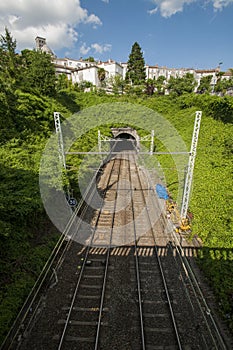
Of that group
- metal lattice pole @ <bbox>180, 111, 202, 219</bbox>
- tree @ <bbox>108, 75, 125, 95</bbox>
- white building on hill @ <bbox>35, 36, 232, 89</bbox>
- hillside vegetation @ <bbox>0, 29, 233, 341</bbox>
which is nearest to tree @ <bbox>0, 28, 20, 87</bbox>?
hillside vegetation @ <bbox>0, 29, 233, 341</bbox>

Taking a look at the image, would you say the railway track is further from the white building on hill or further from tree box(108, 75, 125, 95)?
the white building on hill

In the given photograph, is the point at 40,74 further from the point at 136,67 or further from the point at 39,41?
the point at 39,41

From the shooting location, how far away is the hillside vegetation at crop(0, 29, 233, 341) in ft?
22.6

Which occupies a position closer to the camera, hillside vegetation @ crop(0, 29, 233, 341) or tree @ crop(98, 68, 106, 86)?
hillside vegetation @ crop(0, 29, 233, 341)

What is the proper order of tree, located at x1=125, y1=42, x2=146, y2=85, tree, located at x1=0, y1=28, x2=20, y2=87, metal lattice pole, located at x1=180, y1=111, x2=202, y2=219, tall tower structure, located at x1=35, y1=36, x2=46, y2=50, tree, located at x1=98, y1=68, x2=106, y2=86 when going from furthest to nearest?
tall tower structure, located at x1=35, y1=36, x2=46, y2=50 → tree, located at x1=98, y1=68, x2=106, y2=86 → tree, located at x1=125, y1=42, x2=146, y2=85 → tree, located at x1=0, y1=28, x2=20, y2=87 → metal lattice pole, located at x1=180, y1=111, x2=202, y2=219

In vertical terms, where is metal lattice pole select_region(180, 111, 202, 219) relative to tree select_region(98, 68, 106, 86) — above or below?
below

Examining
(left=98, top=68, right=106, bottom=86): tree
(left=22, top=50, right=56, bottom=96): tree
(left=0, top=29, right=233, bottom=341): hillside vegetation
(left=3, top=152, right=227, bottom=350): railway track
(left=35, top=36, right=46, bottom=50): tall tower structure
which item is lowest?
(left=3, top=152, right=227, bottom=350): railway track

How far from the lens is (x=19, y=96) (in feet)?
63.2

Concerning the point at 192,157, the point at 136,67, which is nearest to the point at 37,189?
the point at 192,157

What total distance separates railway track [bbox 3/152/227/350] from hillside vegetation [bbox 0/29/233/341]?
961 millimetres

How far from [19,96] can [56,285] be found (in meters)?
19.5

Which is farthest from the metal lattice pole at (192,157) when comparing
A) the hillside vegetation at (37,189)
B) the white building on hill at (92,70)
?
the white building on hill at (92,70)

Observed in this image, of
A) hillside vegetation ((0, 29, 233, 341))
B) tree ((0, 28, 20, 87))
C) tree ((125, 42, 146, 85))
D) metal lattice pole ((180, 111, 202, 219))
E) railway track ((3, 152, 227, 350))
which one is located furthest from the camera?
tree ((125, 42, 146, 85))

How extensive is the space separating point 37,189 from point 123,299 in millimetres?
6978
